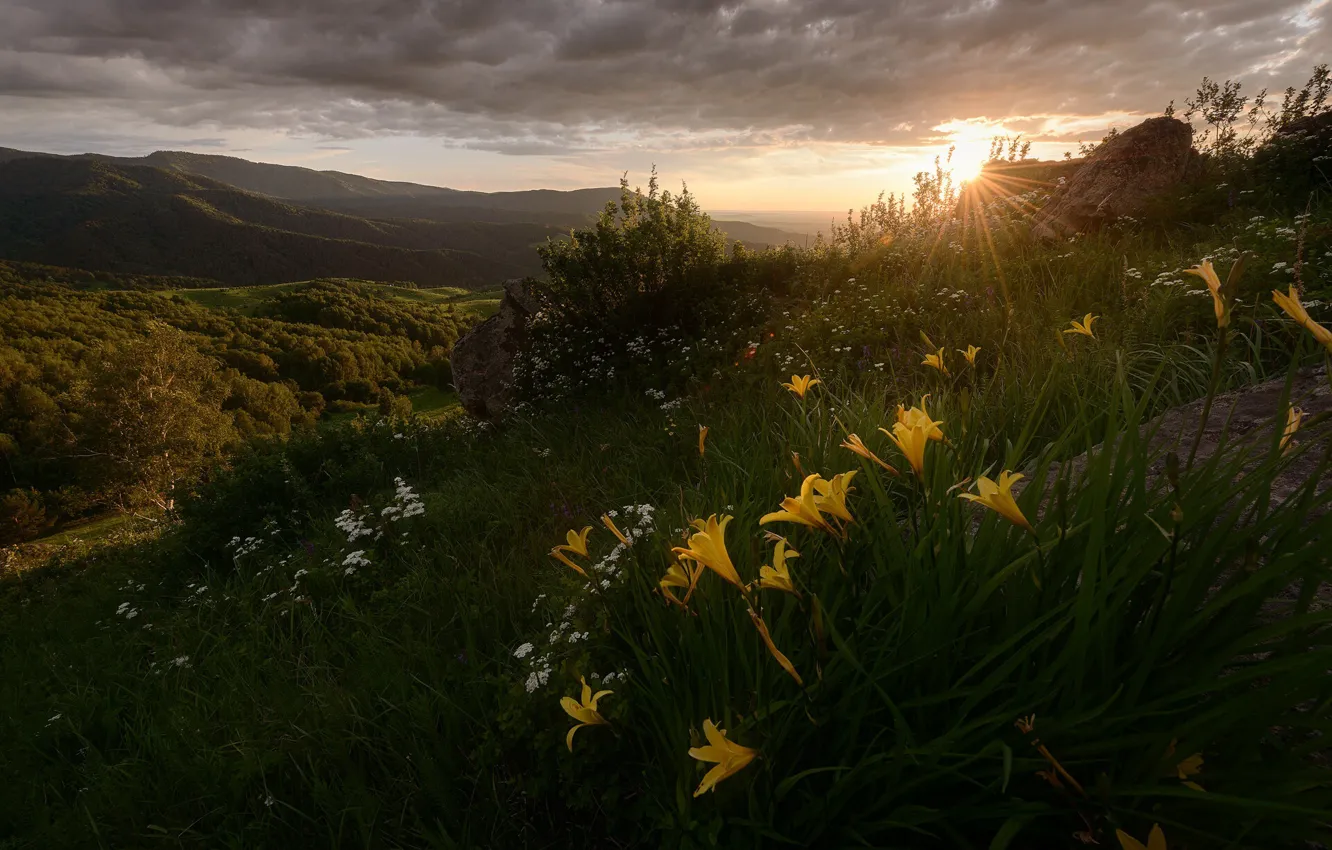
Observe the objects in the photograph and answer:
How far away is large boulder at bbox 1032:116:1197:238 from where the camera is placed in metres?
7.80

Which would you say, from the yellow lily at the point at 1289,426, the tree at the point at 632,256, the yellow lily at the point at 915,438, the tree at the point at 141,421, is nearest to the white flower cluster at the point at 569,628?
the yellow lily at the point at 915,438

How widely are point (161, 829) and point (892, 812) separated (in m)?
2.76

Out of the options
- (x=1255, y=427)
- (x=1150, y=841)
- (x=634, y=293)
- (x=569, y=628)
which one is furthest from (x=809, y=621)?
(x=634, y=293)

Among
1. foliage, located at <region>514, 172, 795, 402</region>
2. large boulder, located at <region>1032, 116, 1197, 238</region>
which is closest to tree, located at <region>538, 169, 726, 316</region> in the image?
foliage, located at <region>514, 172, 795, 402</region>

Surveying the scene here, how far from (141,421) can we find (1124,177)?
155 ft

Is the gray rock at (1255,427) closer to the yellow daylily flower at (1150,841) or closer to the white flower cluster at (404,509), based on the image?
the yellow daylily flower at (1150,841)

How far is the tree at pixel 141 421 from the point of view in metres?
36.3

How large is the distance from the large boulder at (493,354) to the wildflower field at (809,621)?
532 centimetres

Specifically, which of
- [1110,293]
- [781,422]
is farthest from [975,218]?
[781,422]

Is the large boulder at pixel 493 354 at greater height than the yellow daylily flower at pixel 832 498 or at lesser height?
lesser

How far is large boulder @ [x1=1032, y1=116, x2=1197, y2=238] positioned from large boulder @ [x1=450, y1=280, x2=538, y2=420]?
28.4 ft

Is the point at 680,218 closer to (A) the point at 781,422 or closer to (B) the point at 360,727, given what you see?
(A) the point at 781,422

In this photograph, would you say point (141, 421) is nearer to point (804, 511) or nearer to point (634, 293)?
point (634, 293)

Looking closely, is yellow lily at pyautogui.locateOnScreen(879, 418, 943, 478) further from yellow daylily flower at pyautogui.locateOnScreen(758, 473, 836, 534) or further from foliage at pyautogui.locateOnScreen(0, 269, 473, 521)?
foliage at pyautogui.locateOnScreen(0, 269, 473, 521)
